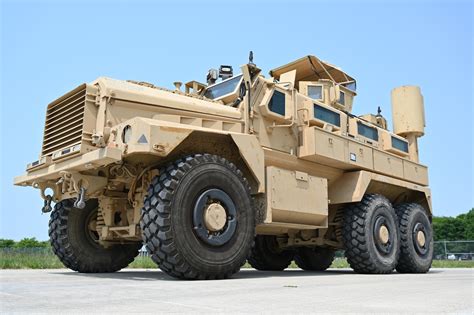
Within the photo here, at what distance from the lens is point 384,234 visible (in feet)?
31.9

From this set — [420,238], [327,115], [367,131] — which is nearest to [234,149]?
[327,115]

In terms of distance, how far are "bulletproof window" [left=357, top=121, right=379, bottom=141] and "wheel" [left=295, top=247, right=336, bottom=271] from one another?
2.89m

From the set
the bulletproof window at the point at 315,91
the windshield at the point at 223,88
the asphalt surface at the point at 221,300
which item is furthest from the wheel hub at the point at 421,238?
the asphalt surface at the point at 221,300

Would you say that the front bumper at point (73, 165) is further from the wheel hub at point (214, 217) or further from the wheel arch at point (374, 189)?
the wheel arch at point (374, 189)

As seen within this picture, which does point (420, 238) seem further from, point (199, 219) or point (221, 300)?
point (221, 300)

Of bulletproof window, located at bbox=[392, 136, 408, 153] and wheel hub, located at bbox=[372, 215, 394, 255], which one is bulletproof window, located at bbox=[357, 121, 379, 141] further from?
wheel hub, located at bbox=[372, 215, 394, 255]

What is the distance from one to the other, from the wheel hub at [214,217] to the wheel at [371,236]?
12.0 ft

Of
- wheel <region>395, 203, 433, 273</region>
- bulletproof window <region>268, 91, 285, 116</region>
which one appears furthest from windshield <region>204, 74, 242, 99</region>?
wheel <region>395, 203, 433, 273</region>

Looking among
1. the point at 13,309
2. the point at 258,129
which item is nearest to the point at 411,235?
the point at 258,129

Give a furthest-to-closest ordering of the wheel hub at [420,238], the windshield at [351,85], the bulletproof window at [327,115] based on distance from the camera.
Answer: the windshield at [351,85]
the wheel hub at [420,238]
the bulletproof window at [327,115]

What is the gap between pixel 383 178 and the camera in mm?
10445

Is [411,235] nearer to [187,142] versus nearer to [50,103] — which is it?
[187,142]

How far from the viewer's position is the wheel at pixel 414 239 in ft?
34.2

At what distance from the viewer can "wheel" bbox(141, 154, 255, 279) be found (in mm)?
5941
